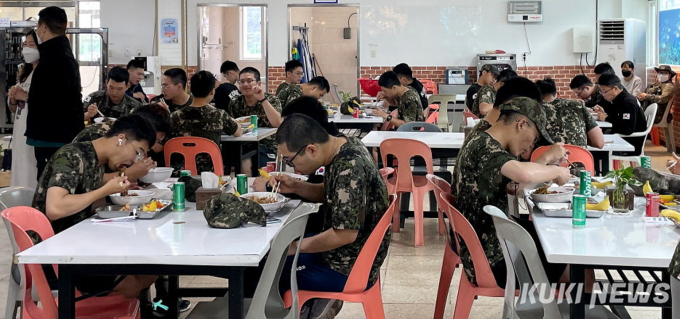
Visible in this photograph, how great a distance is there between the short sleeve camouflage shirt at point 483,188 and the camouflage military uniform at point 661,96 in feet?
30.3

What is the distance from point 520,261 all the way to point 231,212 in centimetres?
118

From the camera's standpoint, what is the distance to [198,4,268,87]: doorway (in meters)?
15.6

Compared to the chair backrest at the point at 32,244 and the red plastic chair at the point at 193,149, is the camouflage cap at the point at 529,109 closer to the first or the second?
the chair backrest at the point at 32,244

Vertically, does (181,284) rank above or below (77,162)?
below

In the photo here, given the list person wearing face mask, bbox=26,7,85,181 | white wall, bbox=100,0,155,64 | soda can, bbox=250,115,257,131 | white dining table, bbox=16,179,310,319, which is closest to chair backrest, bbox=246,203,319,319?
white dining table, bbox=16,179,310,319

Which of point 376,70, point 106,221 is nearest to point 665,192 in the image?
point 106,221

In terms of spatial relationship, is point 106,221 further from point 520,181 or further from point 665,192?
point 665,192

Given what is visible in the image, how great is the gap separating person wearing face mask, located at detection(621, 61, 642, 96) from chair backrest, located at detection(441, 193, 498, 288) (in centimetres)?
1044

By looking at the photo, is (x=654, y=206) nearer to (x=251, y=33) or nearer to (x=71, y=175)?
(x=71, y=175)

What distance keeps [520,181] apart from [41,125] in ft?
11.5

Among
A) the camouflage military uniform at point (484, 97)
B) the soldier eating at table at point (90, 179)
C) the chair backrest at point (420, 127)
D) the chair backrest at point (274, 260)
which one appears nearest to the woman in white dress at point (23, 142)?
the soldier eating at table at point (90, 179)

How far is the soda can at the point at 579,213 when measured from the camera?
350 centimetres

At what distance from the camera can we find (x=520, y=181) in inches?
147

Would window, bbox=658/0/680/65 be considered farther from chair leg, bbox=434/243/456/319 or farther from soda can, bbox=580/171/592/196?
chair leg, bbox=434/243/456/319
